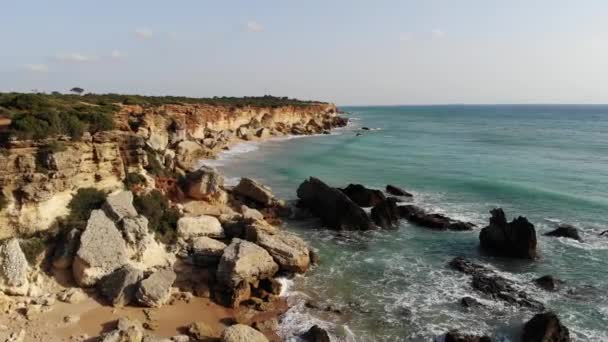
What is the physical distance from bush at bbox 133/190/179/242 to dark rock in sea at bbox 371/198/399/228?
10774 millimetres

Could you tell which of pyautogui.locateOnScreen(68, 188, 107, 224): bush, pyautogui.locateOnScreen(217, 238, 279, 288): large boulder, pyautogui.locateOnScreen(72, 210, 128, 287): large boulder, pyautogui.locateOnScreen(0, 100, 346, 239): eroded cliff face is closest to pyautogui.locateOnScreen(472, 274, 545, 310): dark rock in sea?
A: pyautogui.locateOnScreen(217, 238, 279, 288): large boulder

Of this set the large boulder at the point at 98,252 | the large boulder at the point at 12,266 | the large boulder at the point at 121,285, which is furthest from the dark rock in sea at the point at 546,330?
the large boulder at the point at 12,266

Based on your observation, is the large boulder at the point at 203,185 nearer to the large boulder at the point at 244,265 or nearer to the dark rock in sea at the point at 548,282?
the large boulder at the point at 244,265

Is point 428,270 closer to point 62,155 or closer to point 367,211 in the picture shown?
point 367,211

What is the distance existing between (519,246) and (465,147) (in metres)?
41.8

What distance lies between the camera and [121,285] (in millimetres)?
14555

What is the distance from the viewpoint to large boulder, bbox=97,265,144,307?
14.4 metres

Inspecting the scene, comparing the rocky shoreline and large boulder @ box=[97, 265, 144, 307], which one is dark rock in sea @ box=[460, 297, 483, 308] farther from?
large boulder @ box=[97, 265, 144, 307]

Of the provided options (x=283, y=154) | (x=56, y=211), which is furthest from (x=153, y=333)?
(x=283, y=154)

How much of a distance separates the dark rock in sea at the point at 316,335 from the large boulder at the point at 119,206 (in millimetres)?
8727

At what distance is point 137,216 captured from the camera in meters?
17.7

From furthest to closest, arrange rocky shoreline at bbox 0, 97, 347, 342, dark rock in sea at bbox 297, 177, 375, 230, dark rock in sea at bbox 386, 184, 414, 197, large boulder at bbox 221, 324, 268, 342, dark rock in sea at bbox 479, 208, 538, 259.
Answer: dark rock in sea at bbox 386, 184, 414, 197 < dark rock in sea at bbox 297, 177, 375, 230 < dark rock in sea at bbox 479, 208, 538, 259 < rocky shoreline at bbox 0, 97, 347, 342 < large boulder at bbox 221, 324, 268, 342

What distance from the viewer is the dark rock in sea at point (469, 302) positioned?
15438 mm

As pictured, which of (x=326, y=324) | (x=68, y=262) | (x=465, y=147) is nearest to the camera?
(x=326, y=324)
